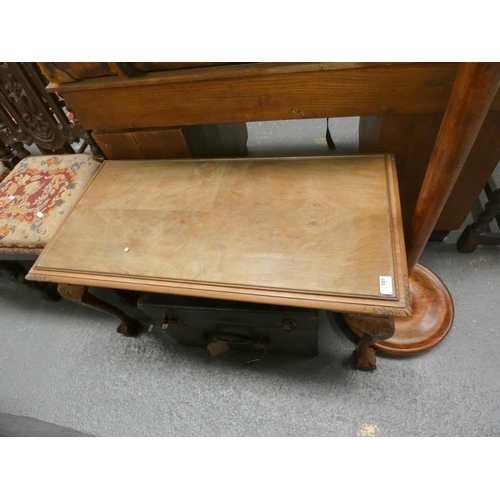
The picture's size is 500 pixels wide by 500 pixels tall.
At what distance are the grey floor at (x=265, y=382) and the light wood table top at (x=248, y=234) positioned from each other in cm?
57

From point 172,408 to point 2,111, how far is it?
60.2 inches

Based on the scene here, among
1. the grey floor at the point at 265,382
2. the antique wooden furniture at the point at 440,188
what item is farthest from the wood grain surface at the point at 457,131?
the grey floor at the point at 265,382

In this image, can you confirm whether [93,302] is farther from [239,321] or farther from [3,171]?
[3,171]

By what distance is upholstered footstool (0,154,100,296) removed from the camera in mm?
1195

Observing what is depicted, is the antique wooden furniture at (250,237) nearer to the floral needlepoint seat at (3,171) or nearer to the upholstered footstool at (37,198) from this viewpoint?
the upholstered footstool at (37,198)

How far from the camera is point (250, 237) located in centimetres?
90

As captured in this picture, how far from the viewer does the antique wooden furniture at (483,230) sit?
3.90 ft

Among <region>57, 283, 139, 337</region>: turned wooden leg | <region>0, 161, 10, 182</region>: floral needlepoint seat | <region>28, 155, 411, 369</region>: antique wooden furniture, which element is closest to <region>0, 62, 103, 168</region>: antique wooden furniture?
<region>0, 161, 10, 182</region>: floral needlepoint seat

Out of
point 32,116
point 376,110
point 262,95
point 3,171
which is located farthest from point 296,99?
point 3,171

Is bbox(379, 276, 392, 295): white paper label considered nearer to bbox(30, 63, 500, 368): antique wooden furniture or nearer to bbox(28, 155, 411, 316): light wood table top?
bbox(28, 155, 411, 316): light wood table top

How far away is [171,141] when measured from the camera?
1172 millimetres

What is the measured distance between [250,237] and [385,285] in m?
0.38

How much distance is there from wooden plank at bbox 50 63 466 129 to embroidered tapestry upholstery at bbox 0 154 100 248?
0.93ft

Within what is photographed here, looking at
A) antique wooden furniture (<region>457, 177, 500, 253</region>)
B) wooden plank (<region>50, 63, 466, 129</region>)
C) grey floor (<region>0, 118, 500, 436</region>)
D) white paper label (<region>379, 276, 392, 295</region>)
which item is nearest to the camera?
white paper label (<region>379, 276, 392, 295</region>)
